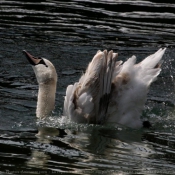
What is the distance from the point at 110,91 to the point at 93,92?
27 cm

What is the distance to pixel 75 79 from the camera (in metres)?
13.0

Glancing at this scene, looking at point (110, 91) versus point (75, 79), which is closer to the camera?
point (110, 91)

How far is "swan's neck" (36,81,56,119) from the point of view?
10.9m

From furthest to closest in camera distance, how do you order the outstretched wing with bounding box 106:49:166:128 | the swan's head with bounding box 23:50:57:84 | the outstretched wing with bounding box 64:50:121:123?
the swan's head with bounding box 23:50:57:84 → the outstretched wing with bounding box 106:49:166:128 → the outstretched wing with bounding box 64:50:121:123

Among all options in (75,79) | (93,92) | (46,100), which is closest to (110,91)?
(93,92)

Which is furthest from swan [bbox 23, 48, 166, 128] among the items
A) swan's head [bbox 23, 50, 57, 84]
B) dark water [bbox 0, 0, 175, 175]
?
dark water [bbox 0, 0, 175, 175]

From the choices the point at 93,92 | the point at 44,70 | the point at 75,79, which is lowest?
the point at 75,79

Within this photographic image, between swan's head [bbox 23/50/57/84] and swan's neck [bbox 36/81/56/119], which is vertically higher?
swan's head [bbox 23/50/57/84]

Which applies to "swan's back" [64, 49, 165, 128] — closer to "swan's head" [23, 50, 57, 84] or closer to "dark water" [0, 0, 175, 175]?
"dark water" [0, 0, 175, 175]

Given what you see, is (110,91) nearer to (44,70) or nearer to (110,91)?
(110,91)

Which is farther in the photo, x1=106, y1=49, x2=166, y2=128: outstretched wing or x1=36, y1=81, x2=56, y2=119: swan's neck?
x1=36, y1=81, x2=56, y2=119: swan's neck

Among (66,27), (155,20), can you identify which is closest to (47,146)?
(66,27)

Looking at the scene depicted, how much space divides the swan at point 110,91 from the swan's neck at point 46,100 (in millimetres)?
261

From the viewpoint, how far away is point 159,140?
998 centimetres
